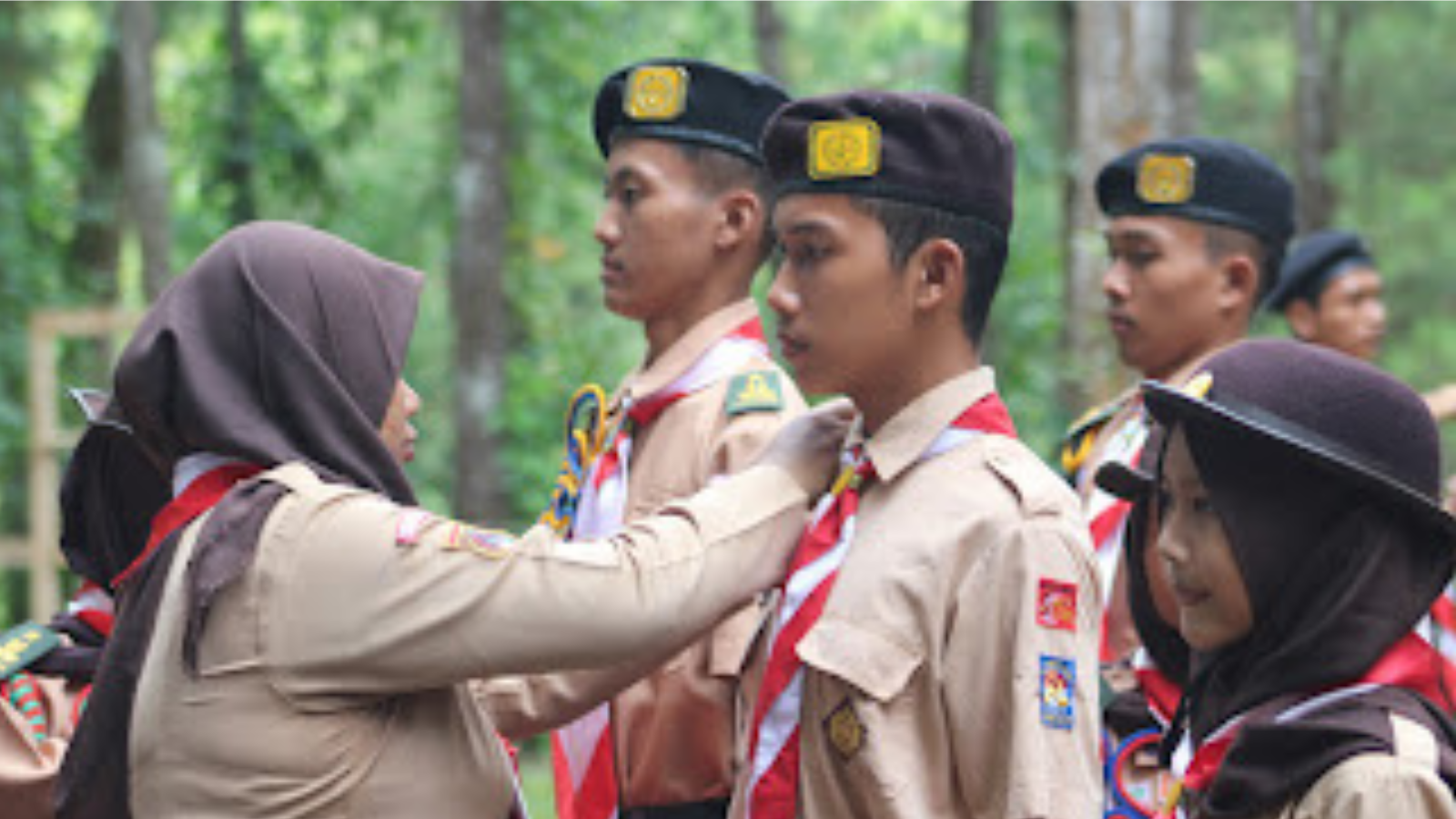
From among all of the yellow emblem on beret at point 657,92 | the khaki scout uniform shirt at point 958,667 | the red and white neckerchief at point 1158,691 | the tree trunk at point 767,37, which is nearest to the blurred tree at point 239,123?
the tree trunk at point 767,37

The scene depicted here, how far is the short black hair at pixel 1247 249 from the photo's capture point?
540 cm

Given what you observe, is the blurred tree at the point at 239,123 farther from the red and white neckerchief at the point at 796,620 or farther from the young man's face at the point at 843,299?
the red and white neckerchief at the point at 796,620

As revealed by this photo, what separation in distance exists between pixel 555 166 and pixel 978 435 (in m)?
14.1

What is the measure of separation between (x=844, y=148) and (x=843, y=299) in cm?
26

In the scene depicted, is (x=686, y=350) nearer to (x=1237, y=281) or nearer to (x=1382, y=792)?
(x=1237, y=281)

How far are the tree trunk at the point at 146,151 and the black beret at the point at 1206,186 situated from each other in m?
7.42

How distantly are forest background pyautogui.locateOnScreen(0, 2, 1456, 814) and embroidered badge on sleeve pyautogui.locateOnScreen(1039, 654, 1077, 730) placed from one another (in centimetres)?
518

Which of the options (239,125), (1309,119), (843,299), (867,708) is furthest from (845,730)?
(1309,119)

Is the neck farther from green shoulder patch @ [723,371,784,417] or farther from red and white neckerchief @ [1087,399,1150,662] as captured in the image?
red and white neckerchief @ [1087,399,1150,662]

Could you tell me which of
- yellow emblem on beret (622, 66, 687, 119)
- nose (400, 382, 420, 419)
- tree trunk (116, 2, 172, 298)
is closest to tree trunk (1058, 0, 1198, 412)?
yellow emblem on beret (622, 66, 687, 119)

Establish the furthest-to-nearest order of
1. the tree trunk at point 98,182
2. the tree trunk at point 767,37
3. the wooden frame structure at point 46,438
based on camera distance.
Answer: the tree trunk at point 98,182 < the wooden frame structure at point 46,438 < the tree trunk at point 767,37

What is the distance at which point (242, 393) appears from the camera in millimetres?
3084

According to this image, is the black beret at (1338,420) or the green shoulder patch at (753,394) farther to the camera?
the green shoulder patch at (753,394)

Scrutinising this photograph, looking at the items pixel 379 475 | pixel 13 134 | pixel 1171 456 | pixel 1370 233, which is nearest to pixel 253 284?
pixel 379 475
